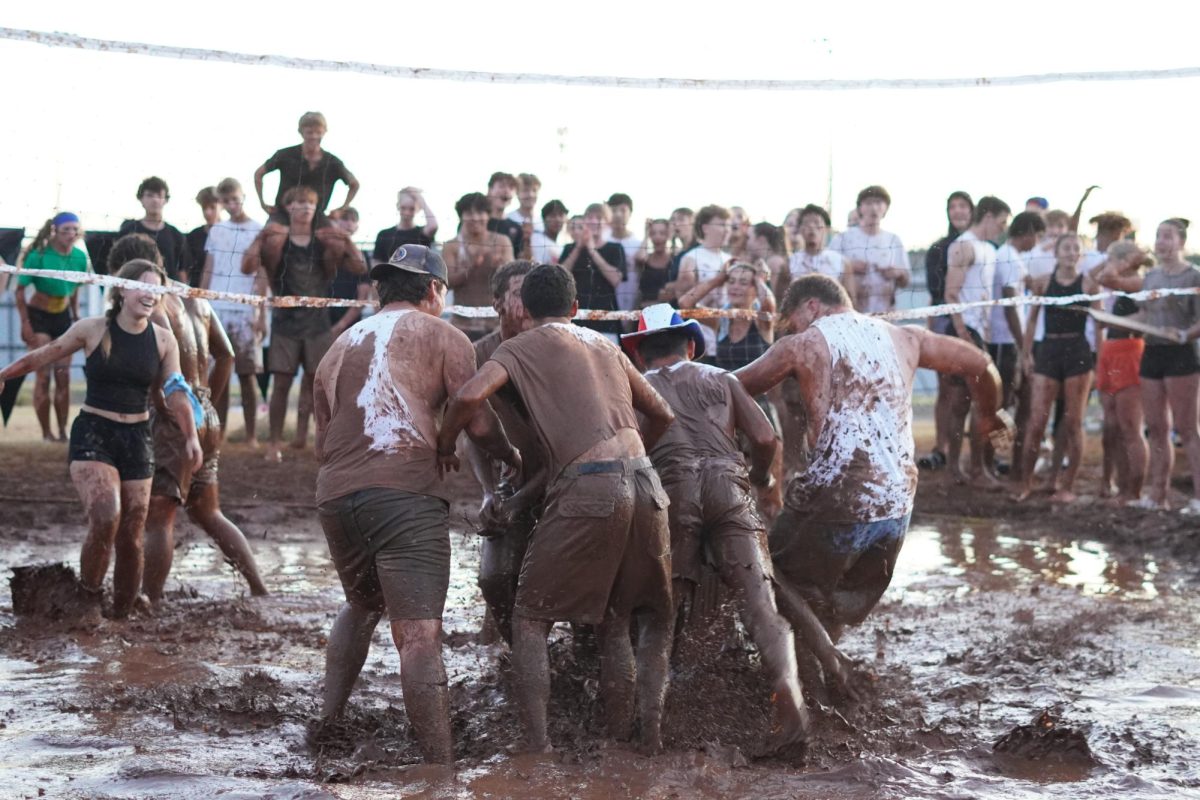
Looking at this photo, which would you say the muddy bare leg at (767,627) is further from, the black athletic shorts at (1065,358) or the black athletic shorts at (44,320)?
the black athletic shorts at (44,320)

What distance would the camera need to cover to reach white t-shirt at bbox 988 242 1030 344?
1142 centimetres

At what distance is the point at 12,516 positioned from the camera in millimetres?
9828

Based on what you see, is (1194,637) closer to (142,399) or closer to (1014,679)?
(1014,679)

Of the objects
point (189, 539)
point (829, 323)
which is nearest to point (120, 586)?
point (189, 539)

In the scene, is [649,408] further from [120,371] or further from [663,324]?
[120,371]

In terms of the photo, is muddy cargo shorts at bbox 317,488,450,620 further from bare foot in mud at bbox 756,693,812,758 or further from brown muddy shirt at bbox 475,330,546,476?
bare foot in mud at bbox 756,693,812,758

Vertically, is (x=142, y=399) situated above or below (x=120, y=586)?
above

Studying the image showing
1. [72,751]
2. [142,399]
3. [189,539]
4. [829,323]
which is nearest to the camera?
[72,751]

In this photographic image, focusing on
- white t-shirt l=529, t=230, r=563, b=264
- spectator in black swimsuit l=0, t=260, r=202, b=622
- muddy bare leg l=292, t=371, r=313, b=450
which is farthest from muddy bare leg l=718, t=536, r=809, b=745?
muddy bare leg l=292, t=371, r=313, b=450

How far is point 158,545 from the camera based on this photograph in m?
7.25

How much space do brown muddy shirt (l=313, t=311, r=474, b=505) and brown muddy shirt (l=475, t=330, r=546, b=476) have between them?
220 mm

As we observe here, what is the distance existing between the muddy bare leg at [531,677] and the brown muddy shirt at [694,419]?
94 centimetres

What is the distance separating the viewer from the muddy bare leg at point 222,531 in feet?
24.3

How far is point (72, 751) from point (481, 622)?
2.77 metres
